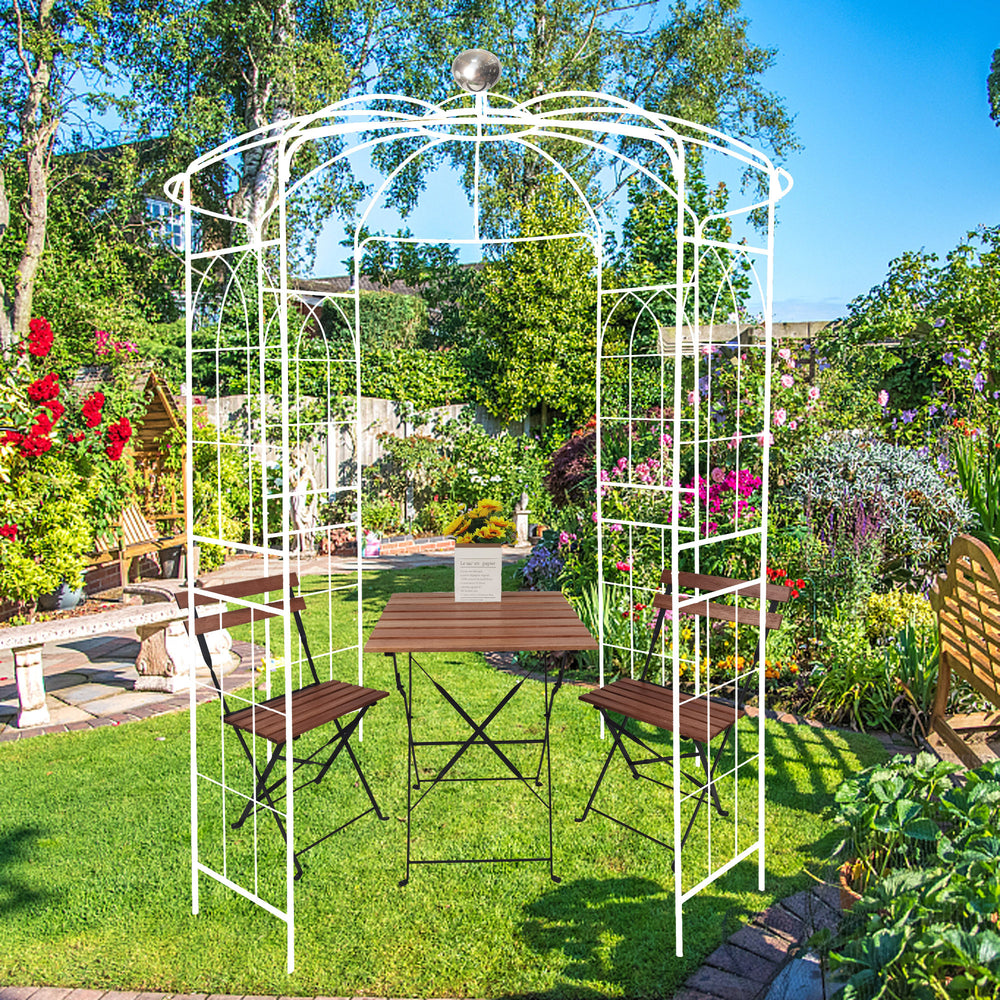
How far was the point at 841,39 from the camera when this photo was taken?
1223cm

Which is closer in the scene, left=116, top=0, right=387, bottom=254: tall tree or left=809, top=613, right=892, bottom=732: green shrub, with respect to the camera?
left=809, top=613, right=892, bottom=732: green shrub

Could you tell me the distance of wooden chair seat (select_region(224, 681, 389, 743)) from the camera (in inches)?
124

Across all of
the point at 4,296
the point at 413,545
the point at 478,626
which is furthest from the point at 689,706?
the point at 4,296

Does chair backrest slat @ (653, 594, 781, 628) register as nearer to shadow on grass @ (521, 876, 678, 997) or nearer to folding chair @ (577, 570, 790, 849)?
folding chair @ (577, 570, 790, 849)

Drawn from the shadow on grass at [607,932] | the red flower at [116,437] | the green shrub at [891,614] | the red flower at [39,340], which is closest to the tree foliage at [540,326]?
the red flower at [116,437]

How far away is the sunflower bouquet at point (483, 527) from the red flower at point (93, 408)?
11.5 ft

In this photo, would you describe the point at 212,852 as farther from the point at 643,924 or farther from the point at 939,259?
the point at 939,259

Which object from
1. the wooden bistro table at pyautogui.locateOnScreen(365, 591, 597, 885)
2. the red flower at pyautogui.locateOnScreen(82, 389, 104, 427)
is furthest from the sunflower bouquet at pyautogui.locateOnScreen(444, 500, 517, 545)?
the red flower at pyautogui.locateOnScreen(82, 389, 104, 427)

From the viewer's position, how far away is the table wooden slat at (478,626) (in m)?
3.21

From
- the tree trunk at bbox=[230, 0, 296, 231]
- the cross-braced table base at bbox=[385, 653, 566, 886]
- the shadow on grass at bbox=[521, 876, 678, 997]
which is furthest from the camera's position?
the tree trunk at bbox=[230, 0, 296, 231]

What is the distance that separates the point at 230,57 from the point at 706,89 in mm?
10560

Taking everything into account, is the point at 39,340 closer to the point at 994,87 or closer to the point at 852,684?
the point at 852,684

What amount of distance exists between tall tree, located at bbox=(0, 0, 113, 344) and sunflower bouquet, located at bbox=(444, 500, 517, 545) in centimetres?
1193

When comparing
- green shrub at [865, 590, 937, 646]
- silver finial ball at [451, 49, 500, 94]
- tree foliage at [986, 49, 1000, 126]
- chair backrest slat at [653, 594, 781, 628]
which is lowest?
green shrub at [865, 590, 937, 646]
